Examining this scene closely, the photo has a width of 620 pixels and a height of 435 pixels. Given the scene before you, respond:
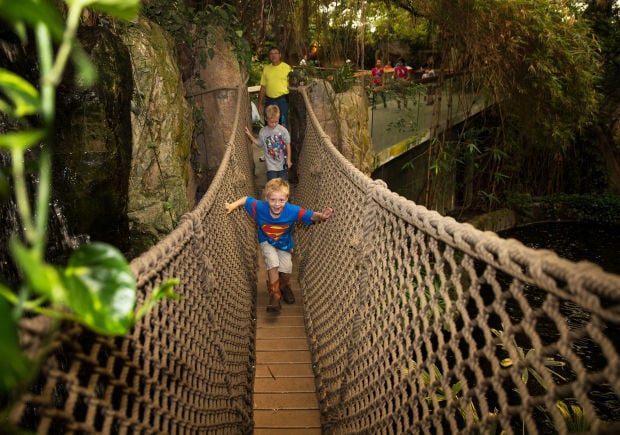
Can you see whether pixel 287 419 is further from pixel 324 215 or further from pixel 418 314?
pixel 418 314


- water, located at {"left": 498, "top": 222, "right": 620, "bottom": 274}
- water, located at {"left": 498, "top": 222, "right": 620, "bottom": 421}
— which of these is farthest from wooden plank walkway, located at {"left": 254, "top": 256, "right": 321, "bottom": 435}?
water, located at {"left": 498, "top": 222, "right": 620, "bottom": 274}

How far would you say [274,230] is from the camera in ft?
8.74

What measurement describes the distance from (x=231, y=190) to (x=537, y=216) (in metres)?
9.37

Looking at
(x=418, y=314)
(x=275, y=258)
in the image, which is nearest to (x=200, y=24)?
(x=275, y=258)

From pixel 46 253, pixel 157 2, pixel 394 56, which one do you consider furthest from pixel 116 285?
pixel 394 56

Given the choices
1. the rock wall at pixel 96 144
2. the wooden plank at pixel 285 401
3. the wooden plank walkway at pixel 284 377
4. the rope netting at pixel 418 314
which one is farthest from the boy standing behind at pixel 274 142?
the wooden plank at pixel 285 401

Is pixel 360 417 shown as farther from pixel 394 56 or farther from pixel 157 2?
pixel 394 56

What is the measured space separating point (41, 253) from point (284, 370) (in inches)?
82.1

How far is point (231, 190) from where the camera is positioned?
259 centimetres

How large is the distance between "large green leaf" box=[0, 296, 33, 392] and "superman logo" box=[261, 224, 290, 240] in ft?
7.58

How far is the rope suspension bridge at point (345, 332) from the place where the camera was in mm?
699

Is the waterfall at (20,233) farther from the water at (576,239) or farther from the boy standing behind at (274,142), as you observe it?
the water at (576,239)

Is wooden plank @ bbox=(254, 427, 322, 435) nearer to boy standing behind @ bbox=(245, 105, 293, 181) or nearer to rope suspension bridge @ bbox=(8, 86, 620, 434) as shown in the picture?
rope suspension bridge @ bbox=(8, 86, 620, 434)

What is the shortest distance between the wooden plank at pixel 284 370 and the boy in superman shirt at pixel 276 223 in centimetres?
49
